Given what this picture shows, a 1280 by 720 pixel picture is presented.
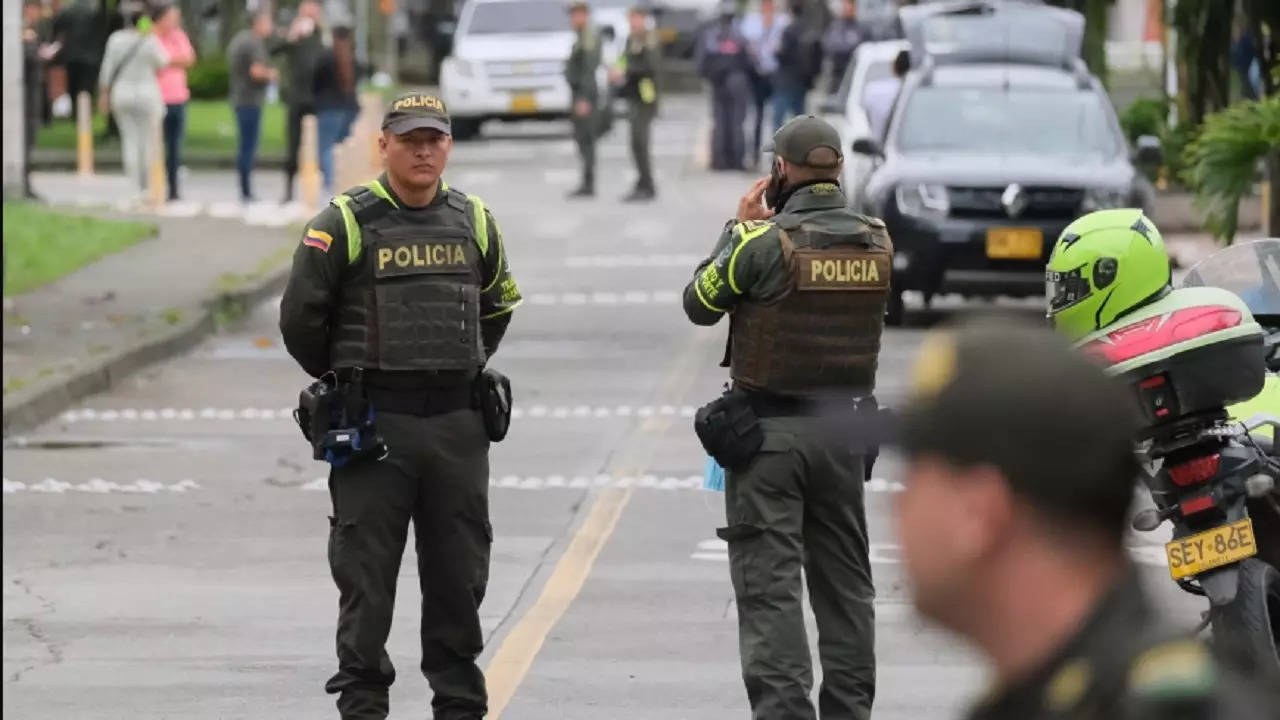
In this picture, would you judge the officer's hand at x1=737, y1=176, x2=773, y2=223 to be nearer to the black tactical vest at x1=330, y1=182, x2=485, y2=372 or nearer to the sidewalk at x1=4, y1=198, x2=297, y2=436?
the black tactical vest at x1=330, y1=182, x2=485, y2=372

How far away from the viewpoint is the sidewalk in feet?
53.2

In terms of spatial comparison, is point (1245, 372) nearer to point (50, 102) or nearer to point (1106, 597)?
point (1106, 597)

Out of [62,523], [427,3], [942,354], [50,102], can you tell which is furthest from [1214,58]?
[427,3]

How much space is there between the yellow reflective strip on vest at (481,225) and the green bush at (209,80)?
3825 centimetres

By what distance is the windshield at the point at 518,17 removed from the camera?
126 feet

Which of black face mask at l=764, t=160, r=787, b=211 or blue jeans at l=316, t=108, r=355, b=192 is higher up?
black face mask at l=764, t=160, r=787, b=211

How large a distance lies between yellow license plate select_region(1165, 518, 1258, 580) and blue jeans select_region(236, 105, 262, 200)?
2131 centimetres

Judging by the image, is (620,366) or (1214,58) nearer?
(620,366)

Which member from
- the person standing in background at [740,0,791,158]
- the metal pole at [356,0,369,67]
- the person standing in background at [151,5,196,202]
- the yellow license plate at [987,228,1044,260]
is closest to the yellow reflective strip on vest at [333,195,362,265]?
the yellow license plate at [987,228,1044,260]

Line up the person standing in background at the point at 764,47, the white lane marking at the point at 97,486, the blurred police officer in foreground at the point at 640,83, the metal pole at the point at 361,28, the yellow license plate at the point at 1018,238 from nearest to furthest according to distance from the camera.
Answer: the white lane marking at the point at 97,486 < the yellow license plate at the point at 1018,238 < the blurred police officer in foreground at the point at 640,83 < the person standing in background at the point at 764,47 < the metal pole at the point at 361,28

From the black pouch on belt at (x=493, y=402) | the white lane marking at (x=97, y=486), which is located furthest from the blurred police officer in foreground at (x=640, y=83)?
the black pouch on belt at (x=493, y=402)

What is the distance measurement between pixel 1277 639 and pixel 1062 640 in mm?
4851

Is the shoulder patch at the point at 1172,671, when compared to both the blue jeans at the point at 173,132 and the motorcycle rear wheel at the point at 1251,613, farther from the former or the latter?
the blue jeans at the point at 173,132

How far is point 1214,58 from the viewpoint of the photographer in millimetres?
19562
